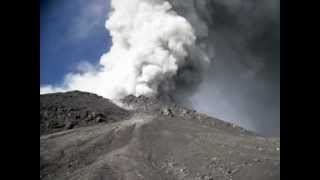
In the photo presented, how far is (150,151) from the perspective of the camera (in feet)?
49.8

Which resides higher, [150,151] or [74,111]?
[74,111]

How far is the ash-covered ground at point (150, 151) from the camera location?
12.7 m

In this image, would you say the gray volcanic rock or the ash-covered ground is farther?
the gray volcanic rock

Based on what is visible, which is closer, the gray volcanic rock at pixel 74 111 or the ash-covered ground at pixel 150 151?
the ash-covered ground at pixel 150 151

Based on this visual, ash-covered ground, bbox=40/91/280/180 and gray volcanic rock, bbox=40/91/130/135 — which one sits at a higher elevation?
gray volcanic rock, bbox=40/91/130/135

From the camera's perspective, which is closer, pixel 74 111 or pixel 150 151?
pixel 150 151

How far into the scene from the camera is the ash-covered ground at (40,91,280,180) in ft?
41.6
